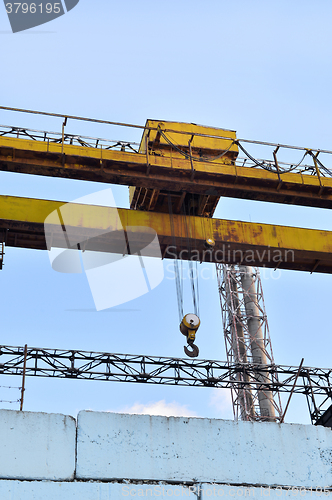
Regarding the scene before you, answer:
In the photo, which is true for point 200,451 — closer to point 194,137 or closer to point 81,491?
point 81,491

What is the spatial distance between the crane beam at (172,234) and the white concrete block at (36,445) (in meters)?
4.64

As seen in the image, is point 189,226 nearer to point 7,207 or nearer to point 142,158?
point 142,158

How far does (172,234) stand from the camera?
38.1ft

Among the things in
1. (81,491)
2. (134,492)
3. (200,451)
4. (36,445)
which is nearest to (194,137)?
(200,451)

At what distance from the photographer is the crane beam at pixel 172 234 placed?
1103cm

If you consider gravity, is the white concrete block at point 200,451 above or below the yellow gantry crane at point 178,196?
below

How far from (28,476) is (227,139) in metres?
8.11

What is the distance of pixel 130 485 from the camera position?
719 cm

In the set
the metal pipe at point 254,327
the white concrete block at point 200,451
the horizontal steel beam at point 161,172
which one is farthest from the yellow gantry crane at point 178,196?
the metal pipe at point 254,327

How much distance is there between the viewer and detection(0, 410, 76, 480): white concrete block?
23.1 feet

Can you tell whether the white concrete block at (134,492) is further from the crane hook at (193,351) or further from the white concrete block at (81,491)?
the crane hook at (193,351)

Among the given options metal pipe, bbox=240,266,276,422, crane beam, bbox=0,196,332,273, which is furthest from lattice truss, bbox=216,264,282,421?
crane beam, bbox=0,196,332,273

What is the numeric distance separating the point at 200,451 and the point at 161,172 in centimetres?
573

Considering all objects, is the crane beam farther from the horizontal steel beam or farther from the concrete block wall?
the concrete block wall
